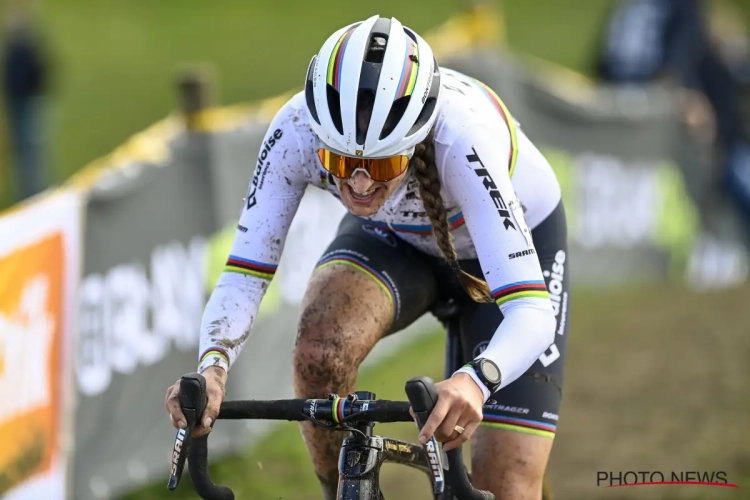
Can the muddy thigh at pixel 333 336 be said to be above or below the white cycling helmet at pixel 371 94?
below

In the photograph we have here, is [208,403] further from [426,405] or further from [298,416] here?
[426,405]

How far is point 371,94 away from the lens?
3480 mm

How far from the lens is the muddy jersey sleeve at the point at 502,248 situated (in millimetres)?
3432

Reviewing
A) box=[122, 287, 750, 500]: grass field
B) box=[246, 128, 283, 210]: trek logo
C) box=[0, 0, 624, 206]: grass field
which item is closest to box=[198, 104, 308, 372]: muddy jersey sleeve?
box=[246, 128, 283, 210]: trek logo

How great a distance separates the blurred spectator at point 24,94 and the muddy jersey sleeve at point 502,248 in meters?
10.2

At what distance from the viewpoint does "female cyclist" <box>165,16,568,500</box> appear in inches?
137

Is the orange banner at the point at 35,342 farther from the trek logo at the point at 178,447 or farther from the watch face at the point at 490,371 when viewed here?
the watch face at the point at 490,371

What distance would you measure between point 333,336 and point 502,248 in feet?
2.39

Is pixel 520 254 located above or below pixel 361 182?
below

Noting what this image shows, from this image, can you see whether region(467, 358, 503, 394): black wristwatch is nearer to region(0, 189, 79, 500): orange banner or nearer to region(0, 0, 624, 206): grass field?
region(0, 189, 79, 500): orange banner

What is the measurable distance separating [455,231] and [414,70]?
803 millimetres

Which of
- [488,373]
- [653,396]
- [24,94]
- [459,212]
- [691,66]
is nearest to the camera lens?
[488,373]

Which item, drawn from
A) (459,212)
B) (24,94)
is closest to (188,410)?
(459,212)

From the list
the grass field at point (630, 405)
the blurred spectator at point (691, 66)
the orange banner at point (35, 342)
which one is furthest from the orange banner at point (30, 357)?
the blurred spectator at point (691, 66)
